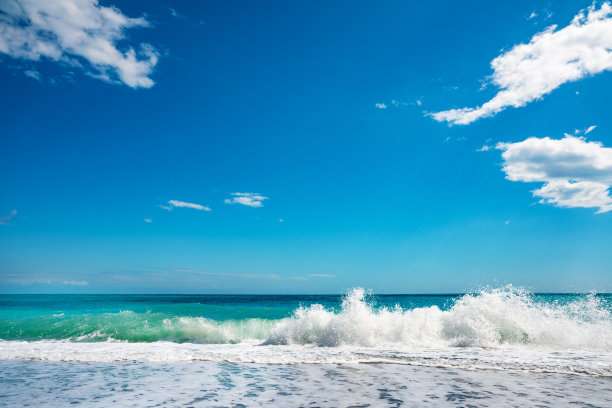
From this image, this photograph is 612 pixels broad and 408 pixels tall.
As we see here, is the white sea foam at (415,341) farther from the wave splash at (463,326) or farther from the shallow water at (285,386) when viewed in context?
the shallow water at (285,386)

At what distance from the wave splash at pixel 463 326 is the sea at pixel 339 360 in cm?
4

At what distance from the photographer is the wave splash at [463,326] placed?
1130 cm

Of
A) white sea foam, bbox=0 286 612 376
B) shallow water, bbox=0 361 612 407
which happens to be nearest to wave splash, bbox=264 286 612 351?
white sea foam, bbox=0 286 612 376

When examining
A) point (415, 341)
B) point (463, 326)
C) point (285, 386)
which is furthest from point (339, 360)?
point (463, 326)

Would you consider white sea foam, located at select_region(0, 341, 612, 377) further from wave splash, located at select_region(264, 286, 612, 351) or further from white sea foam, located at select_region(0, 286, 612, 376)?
wave splash, located at select_region(264, 286, 612, 351)

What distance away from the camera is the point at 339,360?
30.3 ft

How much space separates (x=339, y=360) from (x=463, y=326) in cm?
532

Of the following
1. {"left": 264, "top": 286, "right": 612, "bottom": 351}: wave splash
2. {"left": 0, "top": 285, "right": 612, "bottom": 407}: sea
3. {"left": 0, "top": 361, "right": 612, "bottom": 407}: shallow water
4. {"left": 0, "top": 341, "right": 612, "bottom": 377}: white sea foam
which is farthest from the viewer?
{"left": 264, "top": 286, "right": 612, "bottom": 351}: wave splash

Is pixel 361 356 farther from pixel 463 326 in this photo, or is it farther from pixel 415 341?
pixel 463 326

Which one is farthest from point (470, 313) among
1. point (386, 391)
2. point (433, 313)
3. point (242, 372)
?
point (242, 372)

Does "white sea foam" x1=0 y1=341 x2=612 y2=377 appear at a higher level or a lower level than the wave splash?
lower

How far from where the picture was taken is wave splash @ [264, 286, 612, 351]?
11.3 metres

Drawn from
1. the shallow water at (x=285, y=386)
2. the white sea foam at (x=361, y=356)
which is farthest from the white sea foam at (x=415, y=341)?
the shallow water at (x=285, y=386)

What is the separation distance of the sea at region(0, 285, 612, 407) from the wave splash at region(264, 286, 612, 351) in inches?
1.4
